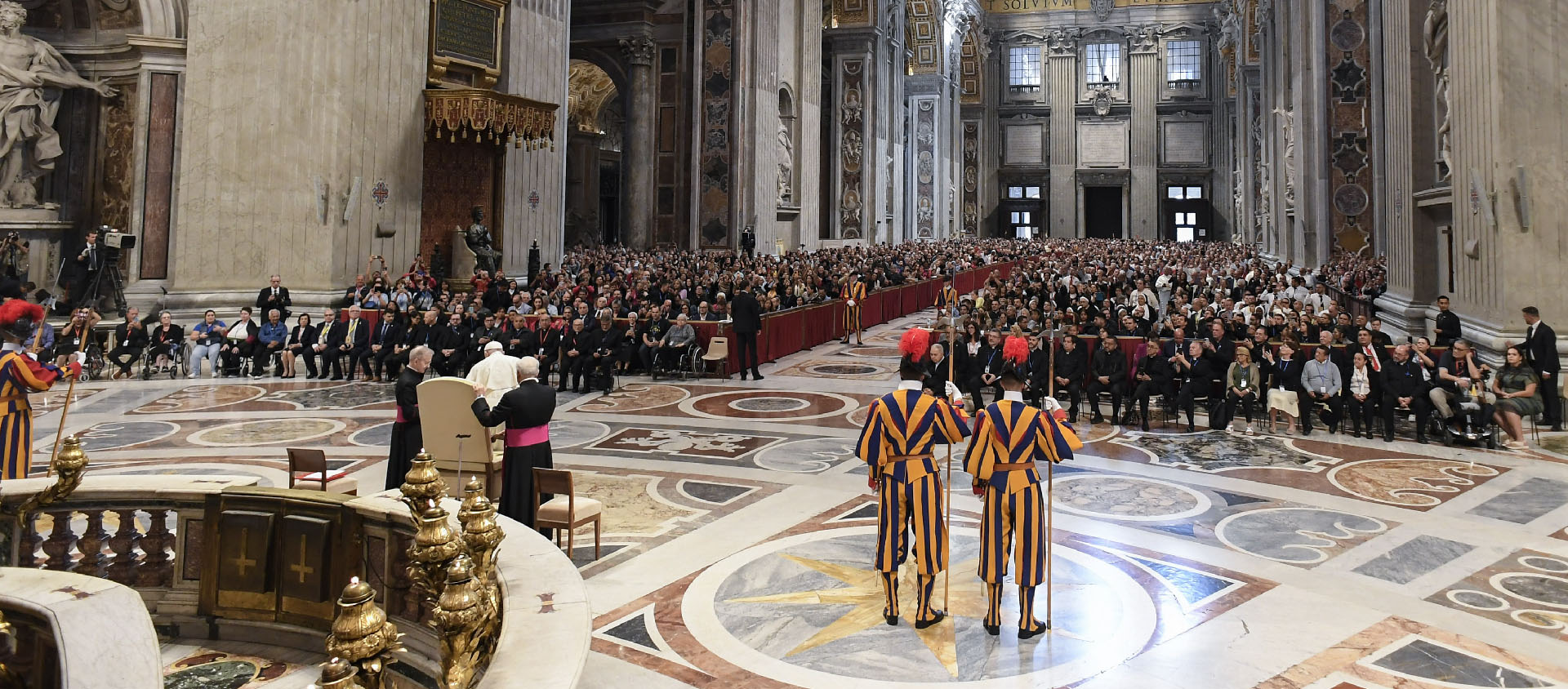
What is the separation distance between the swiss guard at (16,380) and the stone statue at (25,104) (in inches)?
425

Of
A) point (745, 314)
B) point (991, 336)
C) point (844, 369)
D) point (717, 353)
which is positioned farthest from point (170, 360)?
point (991, 336)

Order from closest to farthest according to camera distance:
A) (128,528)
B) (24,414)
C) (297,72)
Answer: (128,528) → (24,414) → (297,72)

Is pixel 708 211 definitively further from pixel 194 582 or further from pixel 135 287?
pixel 194 582

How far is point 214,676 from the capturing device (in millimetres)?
3998

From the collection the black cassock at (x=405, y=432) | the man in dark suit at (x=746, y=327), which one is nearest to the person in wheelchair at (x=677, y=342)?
the man in dark suit at (x=746, y=327)

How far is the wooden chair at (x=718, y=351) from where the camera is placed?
13117mm

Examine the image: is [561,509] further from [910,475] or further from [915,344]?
[915,344]

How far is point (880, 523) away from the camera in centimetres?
470

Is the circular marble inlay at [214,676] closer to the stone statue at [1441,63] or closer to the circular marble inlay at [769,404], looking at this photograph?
the circular marble inlay at [769,404]

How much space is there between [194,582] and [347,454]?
3867 mm

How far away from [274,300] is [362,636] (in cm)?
1278

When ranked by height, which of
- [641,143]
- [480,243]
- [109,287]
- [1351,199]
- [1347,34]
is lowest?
[109,287]

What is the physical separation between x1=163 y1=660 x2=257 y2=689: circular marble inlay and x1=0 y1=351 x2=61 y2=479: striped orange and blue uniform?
2.37 metres

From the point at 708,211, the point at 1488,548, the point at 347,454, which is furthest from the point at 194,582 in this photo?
the point at 708,211
